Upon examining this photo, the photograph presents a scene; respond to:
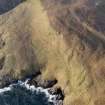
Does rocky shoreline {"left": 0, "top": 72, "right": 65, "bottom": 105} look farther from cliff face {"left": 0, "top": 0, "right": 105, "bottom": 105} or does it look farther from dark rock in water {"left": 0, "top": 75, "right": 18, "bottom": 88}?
cliff face {"left": 0, "top": 0, "right": 105, "bottom": 105}

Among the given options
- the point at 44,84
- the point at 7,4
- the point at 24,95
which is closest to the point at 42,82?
the point at 44,84

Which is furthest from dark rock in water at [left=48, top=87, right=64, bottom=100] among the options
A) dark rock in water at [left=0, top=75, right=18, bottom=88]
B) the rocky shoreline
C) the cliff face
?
dark rock in water at [left=0, top=75, right=18, bottom=88]

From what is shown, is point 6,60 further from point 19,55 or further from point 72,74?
point 72,74

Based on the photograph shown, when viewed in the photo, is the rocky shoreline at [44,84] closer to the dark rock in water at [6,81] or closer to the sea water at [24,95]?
the dark rock in water at [6,81]

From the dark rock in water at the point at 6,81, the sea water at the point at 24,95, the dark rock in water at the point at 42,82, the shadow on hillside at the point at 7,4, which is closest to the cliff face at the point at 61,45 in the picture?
the dark rock in water at the point at 6,81

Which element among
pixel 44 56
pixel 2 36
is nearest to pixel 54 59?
pixel 44 56

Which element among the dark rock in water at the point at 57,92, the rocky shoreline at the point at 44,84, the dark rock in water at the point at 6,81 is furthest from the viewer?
the dark rock in water at the point at 6,81
